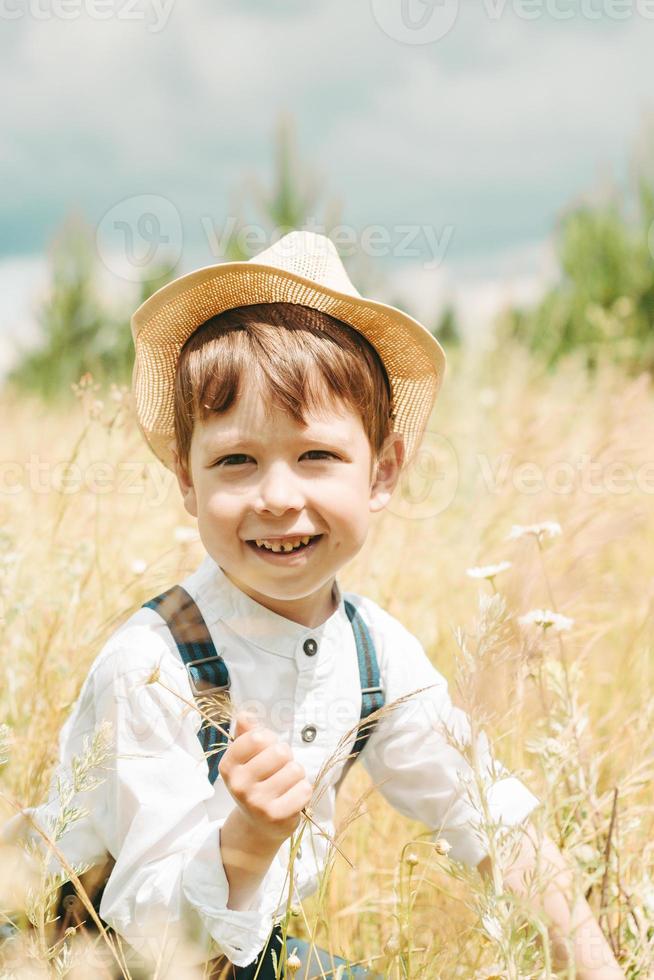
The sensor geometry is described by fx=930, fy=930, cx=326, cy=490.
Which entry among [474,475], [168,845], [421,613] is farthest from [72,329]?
[168,845]

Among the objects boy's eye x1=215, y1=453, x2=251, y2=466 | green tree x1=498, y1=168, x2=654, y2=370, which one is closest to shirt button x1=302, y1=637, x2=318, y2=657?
boy's eye x1=215, y1=453, x2=251, y2=466

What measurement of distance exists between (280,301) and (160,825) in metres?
0.83

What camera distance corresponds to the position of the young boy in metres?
1.24

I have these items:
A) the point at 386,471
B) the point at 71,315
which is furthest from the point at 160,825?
the point at 71,315

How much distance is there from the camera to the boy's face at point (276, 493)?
1396 mm

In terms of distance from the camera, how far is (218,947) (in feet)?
4.08

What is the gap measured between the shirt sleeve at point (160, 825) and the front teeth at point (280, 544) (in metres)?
0.21

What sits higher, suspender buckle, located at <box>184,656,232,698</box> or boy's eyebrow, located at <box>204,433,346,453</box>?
boy's eyebrow, located at <box>204,433,346,453</box>

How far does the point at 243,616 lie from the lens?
1492 millimetres

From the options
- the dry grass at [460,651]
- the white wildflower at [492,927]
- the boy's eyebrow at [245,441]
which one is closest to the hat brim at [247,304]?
the dry grass at [460,651]

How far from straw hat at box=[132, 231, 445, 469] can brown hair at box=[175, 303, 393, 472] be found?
0.02 m

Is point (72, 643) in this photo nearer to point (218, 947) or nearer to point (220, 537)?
point (220, 537)

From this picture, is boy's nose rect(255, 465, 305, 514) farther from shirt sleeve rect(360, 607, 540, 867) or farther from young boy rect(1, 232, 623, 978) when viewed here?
shirt sleeve rect(360, 607, 540, 867)

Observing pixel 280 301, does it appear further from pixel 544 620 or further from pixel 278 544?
pixel 544 620
